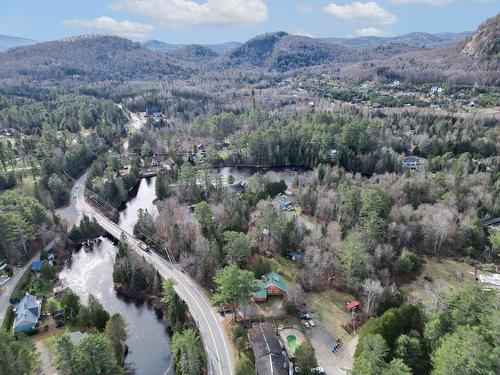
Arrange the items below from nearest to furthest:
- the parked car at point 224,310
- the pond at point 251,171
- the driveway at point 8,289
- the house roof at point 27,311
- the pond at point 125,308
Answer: the pond at point 125,308 < the house roof at point 27,311 < the parked car at point 224,310 < the driveway at point 8,289 < the pond at point 251,171

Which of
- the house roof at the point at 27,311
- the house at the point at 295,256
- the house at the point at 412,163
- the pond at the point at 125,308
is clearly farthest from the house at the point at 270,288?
the house at the point at 412,163

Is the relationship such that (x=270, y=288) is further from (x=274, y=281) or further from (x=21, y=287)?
(x=21, y=287)

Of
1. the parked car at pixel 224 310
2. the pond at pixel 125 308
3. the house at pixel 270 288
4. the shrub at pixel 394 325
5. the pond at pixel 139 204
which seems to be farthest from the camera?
the pond at pixel 139 204

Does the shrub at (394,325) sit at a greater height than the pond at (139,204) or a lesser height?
greater

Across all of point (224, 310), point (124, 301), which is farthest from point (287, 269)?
point (124, 301)

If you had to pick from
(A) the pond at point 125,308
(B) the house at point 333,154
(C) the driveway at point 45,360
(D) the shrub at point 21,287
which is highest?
(B) the house at point 333,154

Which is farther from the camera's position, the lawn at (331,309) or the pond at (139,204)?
the pond at (139,204)

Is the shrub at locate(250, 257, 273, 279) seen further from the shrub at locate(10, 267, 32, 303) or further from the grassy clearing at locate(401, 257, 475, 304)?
the shrub at locate(10, 267, 32, 303)

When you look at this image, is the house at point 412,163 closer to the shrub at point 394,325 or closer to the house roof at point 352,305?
the house roof at point 352,305
